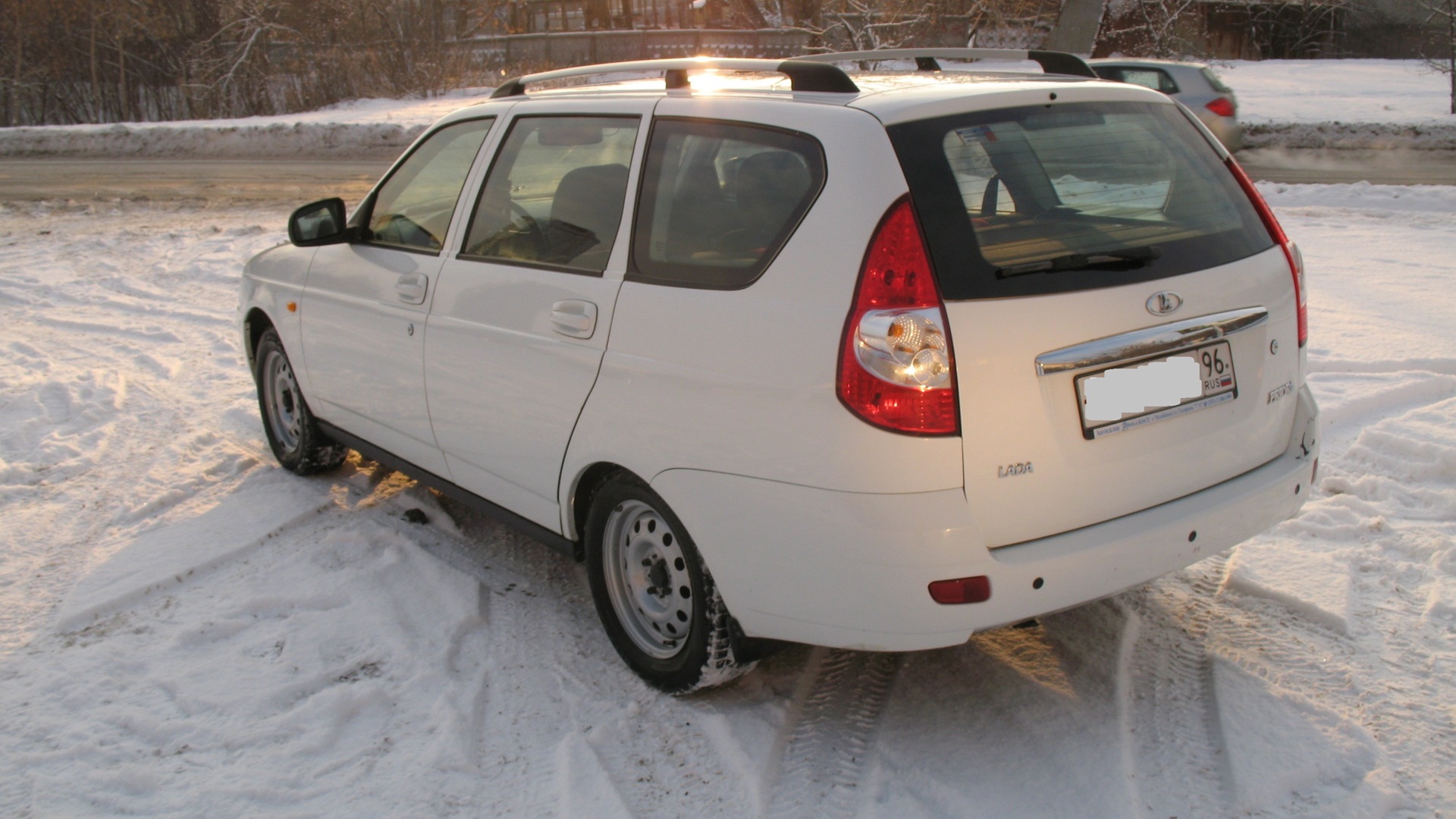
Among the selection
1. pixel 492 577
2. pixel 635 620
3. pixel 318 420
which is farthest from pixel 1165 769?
pixel 318 420

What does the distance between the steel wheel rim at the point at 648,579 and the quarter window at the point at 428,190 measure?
1.43 m

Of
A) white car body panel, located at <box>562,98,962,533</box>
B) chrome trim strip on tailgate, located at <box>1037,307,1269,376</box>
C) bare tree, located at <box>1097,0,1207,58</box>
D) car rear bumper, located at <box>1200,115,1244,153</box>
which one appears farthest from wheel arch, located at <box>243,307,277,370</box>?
bare tree, located at <box>1097,0,1207,58</box>

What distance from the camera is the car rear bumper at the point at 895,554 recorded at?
275cm

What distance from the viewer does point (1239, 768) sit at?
2.99m

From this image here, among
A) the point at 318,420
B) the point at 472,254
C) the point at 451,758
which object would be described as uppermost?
the point at 472,254

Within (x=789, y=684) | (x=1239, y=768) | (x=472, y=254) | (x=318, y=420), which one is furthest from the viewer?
(x=318, y=420)

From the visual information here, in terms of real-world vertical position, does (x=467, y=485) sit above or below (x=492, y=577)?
above

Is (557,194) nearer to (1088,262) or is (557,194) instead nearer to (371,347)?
(371,347)

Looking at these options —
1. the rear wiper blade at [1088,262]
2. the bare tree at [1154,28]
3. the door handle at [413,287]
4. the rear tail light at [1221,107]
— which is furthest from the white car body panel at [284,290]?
the bare tree at [1154,28]

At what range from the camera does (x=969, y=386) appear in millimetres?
2738

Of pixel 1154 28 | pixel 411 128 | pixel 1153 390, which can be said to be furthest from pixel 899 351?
pixel 1154 28

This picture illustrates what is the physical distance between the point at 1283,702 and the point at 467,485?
110 inches

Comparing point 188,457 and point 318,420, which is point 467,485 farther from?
point 188,457

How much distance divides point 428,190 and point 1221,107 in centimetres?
1354
